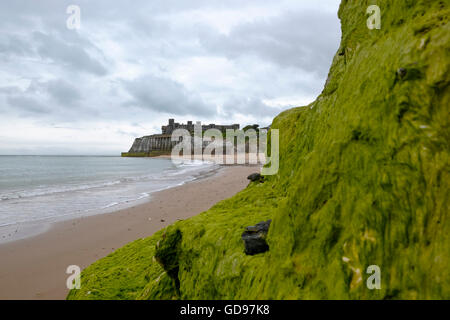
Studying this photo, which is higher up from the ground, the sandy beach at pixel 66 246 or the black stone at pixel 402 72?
the black stone at pixel 402 72

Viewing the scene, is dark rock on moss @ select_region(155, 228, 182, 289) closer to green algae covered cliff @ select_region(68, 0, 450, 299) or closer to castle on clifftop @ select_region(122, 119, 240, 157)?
green algae covered cliff @ select_region(68, 0, 450, 299)

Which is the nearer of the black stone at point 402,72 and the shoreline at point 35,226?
the black stone at point 402,72

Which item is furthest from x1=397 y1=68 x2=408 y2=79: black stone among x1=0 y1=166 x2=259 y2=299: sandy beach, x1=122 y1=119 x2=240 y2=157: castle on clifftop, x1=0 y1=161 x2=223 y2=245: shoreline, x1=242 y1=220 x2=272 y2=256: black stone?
x1=122 y1=119 x2=240 y2=157: castle on clifftop

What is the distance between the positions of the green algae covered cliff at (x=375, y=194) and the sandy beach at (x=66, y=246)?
4703mm

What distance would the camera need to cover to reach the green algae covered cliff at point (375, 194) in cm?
170

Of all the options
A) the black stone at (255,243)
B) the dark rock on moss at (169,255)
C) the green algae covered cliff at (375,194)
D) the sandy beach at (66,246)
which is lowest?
the sandy beach at (66,246)

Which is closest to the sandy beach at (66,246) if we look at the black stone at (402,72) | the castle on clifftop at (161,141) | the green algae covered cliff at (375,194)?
the green algae covered cliff at (375,194)

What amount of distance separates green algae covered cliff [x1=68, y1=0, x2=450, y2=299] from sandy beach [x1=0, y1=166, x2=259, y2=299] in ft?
15.4

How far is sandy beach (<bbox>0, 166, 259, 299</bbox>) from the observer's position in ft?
19.3

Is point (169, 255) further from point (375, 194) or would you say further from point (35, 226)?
point (35, 226)

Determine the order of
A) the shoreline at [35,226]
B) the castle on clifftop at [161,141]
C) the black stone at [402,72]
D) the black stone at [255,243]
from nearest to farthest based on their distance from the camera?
the black stone at [402,72] → the black stone at [255,243] → the shoreline at [35,226] → the castle on clifftop at [161,141]

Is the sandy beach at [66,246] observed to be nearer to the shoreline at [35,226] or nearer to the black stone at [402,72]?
the shoreline at [35,226]

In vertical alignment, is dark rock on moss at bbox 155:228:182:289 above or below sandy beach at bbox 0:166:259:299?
above
